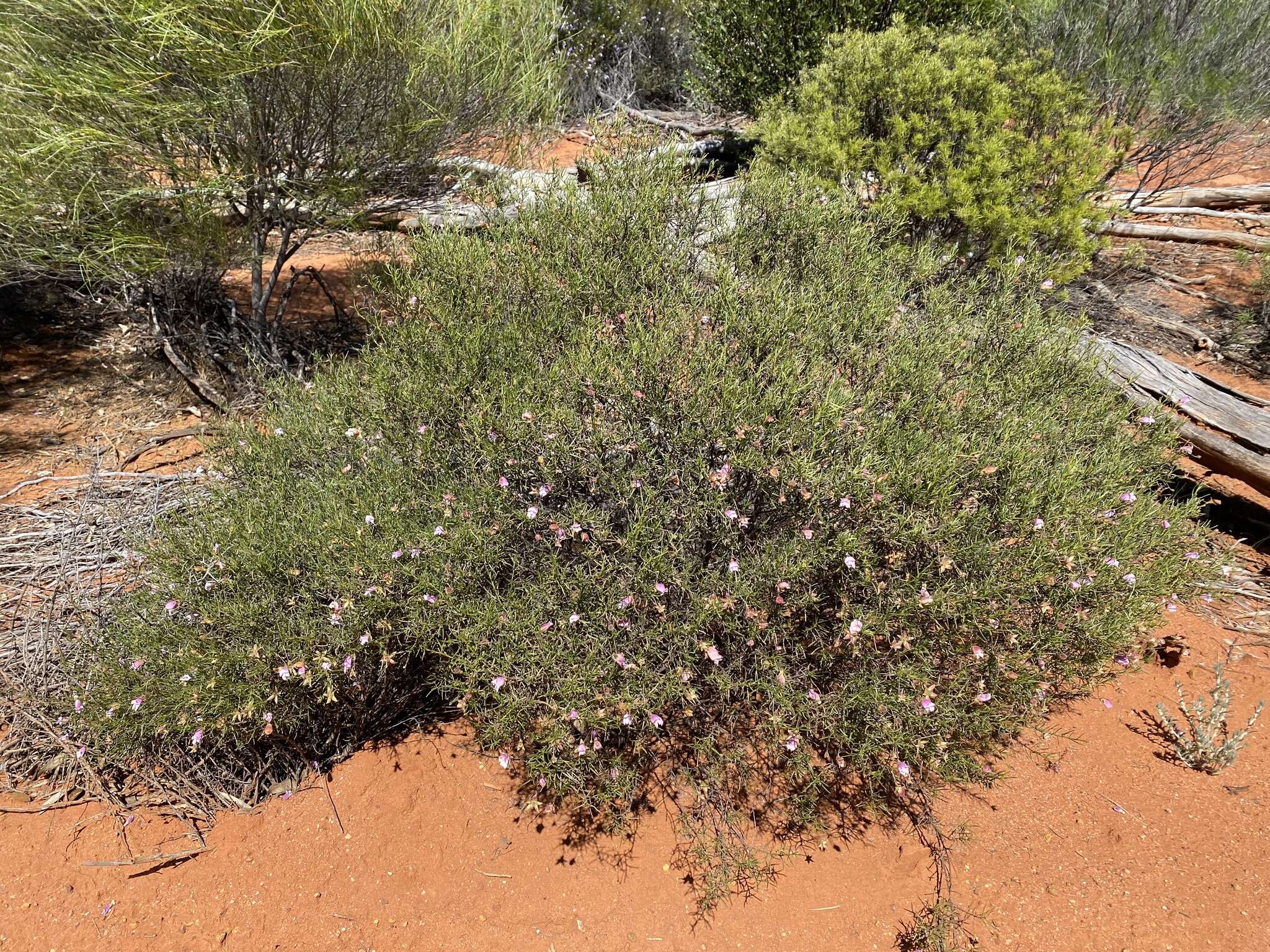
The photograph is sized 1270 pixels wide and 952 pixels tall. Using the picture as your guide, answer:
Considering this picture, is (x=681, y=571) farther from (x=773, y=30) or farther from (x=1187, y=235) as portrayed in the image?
(x=1187, y=235)

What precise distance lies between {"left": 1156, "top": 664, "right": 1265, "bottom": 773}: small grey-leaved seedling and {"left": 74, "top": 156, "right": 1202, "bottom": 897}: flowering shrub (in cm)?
45

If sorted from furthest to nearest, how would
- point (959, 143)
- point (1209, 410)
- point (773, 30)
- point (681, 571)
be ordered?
point (773, 30) < point (959, 143) < point (1209, 410) < point (681, 571)

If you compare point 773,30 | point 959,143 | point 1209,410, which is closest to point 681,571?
point 1209,410

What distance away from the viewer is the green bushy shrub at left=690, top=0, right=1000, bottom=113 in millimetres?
6910

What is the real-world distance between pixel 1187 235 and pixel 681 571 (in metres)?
7.95

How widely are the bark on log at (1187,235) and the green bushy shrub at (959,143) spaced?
2.61 metres

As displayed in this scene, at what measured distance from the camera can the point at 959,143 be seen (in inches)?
194

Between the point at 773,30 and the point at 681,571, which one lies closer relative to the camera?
the point at 681,571

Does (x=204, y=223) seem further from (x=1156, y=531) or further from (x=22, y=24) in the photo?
(x=1156, y=531)

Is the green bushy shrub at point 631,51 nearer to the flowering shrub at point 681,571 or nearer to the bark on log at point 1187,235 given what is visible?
the bark on log at point 1187,235

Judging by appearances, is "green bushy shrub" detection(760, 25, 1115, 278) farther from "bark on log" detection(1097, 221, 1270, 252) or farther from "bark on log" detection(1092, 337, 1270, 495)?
"bark on log" detection(1097, 221, 1270, 252)

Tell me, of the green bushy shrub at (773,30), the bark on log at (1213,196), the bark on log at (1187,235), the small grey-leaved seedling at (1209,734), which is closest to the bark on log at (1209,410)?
the small grey-leaved seedling at (1209,734)

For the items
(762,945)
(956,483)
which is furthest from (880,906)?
(956,483)

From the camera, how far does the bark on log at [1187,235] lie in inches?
277
